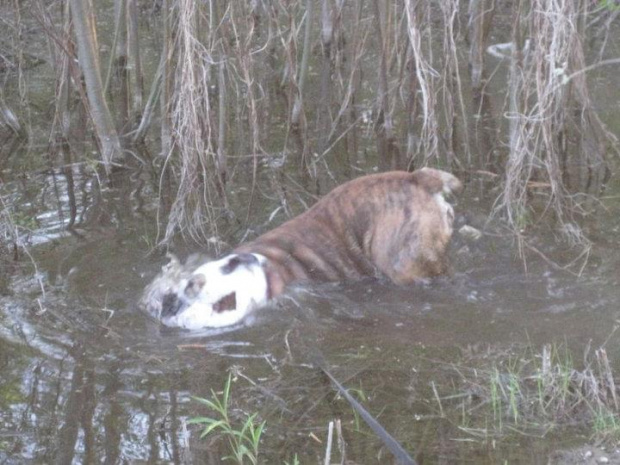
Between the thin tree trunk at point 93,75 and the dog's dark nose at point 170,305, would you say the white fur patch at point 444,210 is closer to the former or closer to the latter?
the dog's dark nose at point 170,305

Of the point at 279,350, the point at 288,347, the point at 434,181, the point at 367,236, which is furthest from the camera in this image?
the point at 367,236

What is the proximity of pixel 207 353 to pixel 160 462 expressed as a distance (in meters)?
1.08

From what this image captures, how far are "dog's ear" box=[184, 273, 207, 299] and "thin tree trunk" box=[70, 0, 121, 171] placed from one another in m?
2.26

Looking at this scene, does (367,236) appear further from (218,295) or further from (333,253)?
(218,295)

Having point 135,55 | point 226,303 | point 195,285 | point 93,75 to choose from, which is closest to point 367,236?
point 226,303

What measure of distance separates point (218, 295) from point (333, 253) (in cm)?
73

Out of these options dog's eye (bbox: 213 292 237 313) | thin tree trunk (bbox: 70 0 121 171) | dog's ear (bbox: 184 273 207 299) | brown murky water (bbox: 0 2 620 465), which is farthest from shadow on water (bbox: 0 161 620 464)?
thin tree trunk (bbox: 70 0 121 171)

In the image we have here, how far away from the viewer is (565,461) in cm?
378

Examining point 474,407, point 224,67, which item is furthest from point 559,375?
point 224,67

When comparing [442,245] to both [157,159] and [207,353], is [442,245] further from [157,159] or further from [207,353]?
[157,159]

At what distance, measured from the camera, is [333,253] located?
18.6 ft

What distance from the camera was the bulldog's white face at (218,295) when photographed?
5.32 metres

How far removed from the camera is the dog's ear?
5.35 meters

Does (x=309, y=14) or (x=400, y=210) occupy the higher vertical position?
(x=309, y=14)
